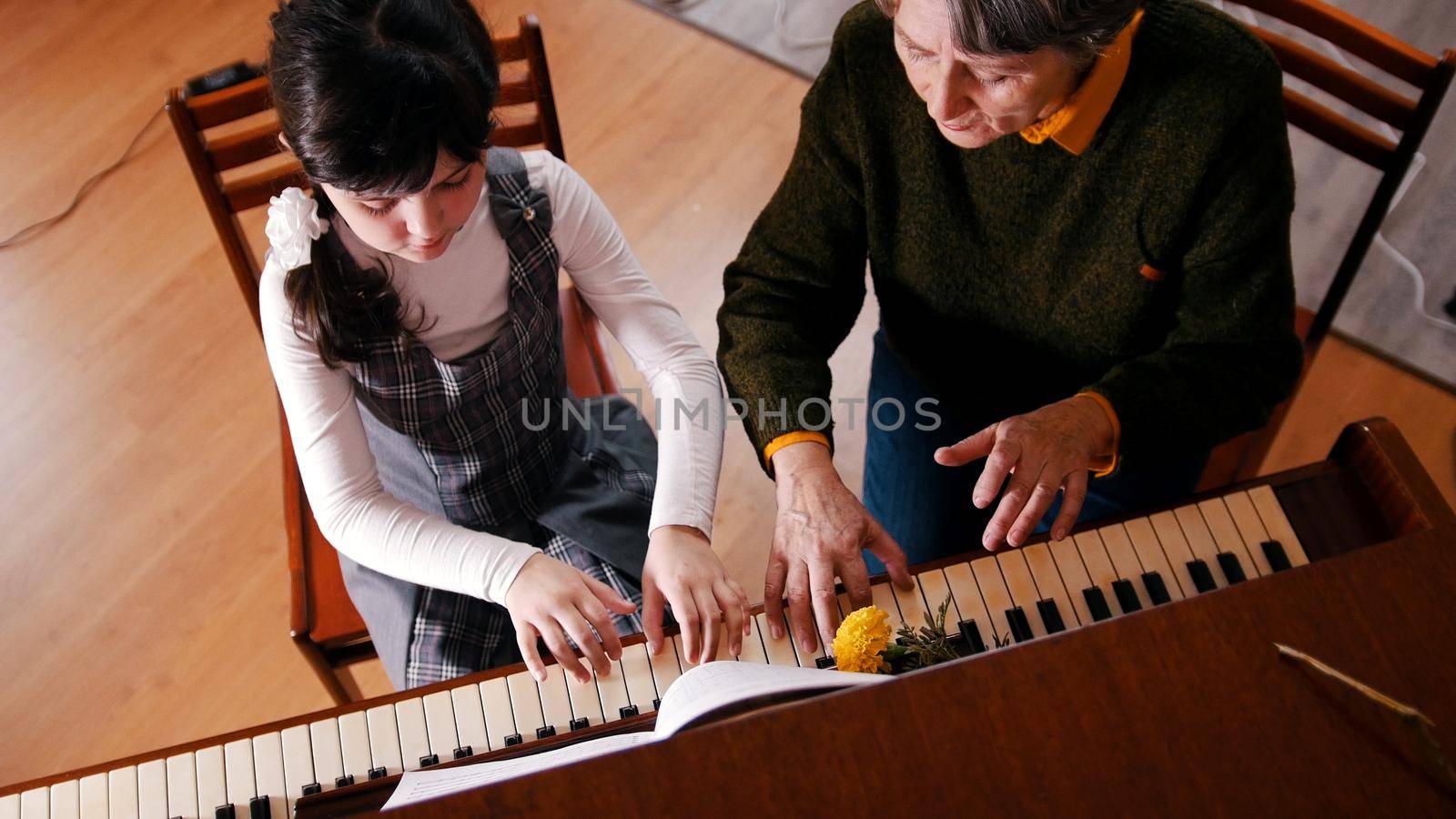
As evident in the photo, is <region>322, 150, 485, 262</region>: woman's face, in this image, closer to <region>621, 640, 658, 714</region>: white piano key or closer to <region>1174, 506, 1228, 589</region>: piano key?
<region>621, 640, 658, 714</region>: white piano key

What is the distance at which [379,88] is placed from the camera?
3.33 feet

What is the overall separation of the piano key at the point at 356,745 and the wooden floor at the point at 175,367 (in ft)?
2.95

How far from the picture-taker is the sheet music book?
2.30 ft

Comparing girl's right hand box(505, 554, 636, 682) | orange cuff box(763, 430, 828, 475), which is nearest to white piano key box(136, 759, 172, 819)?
girl's right hand box(505, 554, 636, 682)

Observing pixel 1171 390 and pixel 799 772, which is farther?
pixel 1171 390

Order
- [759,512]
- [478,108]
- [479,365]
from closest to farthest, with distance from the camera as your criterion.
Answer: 1. [478,108]
2. [479,365]
3. [759,512]

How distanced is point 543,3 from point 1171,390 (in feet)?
7.06

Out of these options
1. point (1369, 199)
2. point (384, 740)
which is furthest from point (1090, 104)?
point (1369, 199)

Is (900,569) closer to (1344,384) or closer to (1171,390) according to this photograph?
(1171,390)

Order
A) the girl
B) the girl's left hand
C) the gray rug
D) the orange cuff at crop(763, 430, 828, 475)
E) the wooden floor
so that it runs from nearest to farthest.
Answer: the girl
the girl's left hand
the orange cuff at crop(763, 430, 828, 475)
the wooden floor
the gray rug

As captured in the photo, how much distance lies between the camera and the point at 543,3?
9.38ft

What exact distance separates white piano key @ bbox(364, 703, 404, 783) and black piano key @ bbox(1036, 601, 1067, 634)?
0.64 meters

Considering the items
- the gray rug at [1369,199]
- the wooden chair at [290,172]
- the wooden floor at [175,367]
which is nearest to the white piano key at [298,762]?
the wooden chair at [290,172]

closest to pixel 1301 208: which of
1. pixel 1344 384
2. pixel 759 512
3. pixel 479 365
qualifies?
pixel 1344 384
